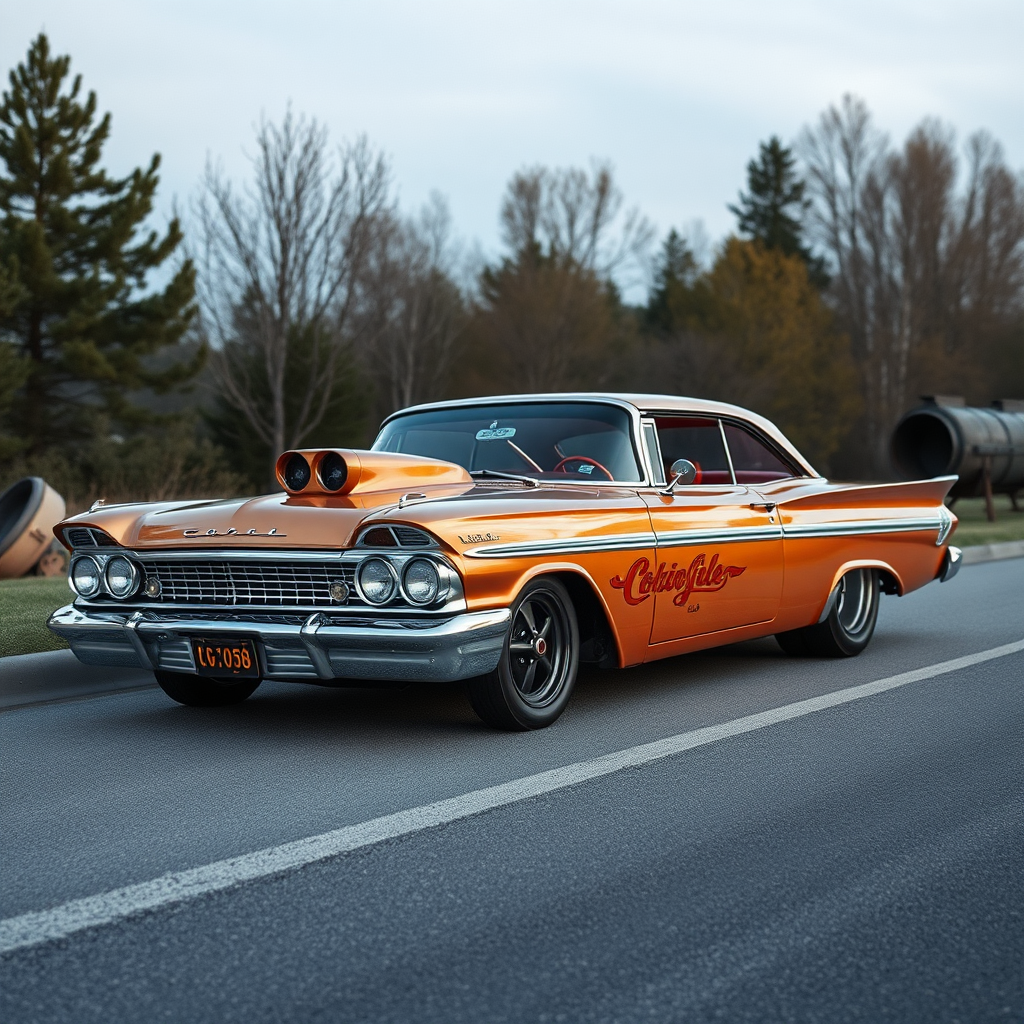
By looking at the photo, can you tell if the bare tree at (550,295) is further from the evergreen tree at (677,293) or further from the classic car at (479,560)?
the classic car at (479,560)

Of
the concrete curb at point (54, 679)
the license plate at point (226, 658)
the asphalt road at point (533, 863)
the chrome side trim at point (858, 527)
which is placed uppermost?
the chrome side trim at point (858, 527)

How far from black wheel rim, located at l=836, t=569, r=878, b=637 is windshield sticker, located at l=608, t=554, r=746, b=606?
4.62 feet

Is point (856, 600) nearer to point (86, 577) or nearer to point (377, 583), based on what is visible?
point (377, 583)

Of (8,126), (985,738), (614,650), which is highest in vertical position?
(8,126)

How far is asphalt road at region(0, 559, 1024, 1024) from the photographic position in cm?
273

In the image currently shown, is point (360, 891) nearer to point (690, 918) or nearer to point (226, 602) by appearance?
point (690, 918)

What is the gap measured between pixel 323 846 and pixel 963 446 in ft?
58.6

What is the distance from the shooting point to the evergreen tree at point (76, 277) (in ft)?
91.2

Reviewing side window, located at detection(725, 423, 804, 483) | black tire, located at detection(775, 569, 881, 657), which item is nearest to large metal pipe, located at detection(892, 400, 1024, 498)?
black tire, located at detection(775, 569, 881, 657)

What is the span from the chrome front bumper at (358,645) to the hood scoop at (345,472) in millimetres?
652

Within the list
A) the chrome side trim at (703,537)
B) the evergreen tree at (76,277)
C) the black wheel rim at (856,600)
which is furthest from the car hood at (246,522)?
the evergreen tree at (76,277)

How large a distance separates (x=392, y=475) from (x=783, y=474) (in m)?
2.83

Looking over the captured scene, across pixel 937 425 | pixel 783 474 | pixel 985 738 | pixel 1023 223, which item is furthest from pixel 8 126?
pixel 1023 223

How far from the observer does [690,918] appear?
3.17 meters
